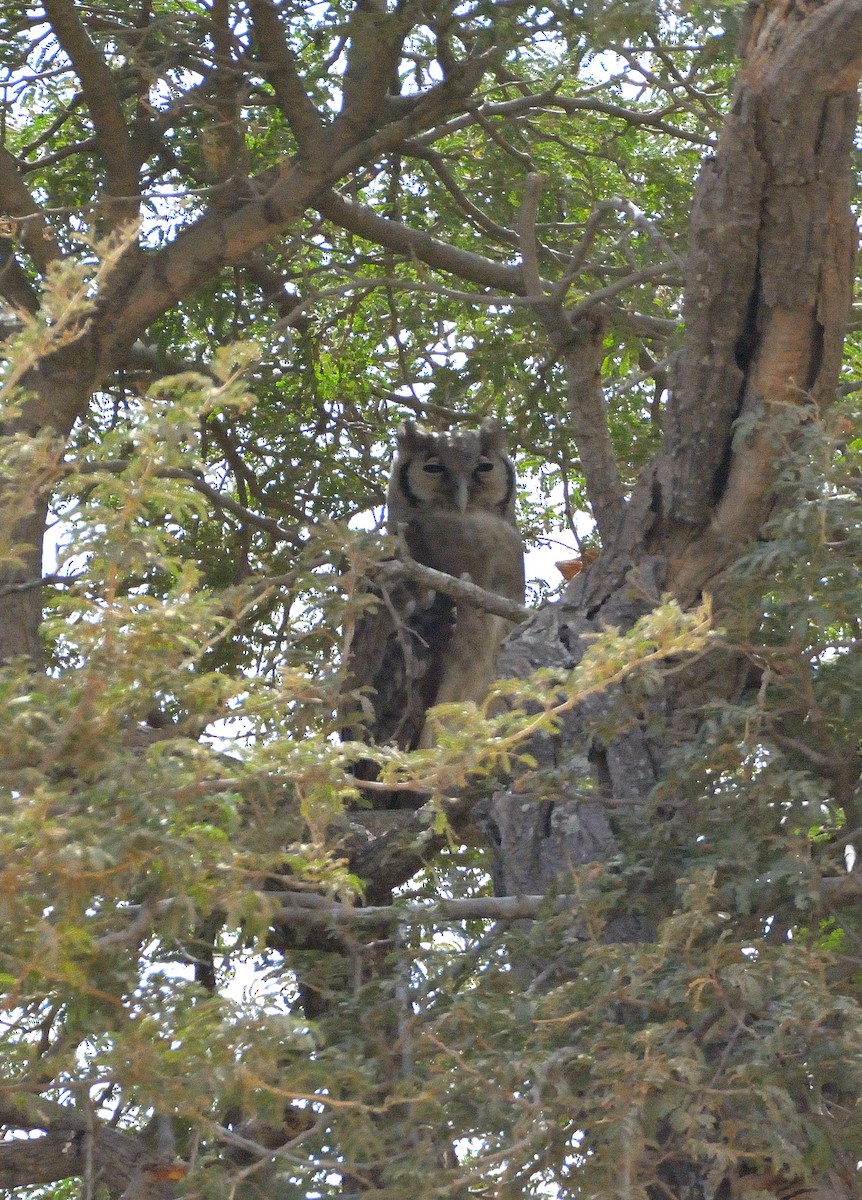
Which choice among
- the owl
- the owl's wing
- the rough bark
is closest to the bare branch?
the rough bark

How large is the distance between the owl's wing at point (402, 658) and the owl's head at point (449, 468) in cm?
48

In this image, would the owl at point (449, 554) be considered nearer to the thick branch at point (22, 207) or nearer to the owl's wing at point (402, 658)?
the owl's wing at point (402, 658)

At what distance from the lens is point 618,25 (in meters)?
3.14

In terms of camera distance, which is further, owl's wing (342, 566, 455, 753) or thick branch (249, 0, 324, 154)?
owl's wing (342, 566, 455, 753)

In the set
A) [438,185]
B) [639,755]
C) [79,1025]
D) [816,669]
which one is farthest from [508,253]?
[79,1025]

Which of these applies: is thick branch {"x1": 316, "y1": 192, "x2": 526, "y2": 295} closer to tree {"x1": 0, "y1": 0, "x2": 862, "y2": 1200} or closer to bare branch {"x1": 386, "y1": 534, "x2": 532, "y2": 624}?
tree {"x1": 0, "y1": 0, "x2": 862, "y2": 1200}

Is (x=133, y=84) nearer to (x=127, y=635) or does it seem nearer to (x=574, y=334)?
(x=574, y=334)

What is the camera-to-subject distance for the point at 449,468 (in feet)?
17.8

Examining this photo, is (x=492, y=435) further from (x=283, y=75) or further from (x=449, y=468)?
(x=283, y=75)

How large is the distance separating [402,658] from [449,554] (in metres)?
0.60

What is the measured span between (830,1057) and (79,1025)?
1.16 meters

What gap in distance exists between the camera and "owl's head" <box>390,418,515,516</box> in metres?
5.39

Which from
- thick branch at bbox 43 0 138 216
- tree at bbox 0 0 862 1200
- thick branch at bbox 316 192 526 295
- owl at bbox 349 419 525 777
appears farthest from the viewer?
owl at bbox 349 419 525 777

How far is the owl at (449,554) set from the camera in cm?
502
